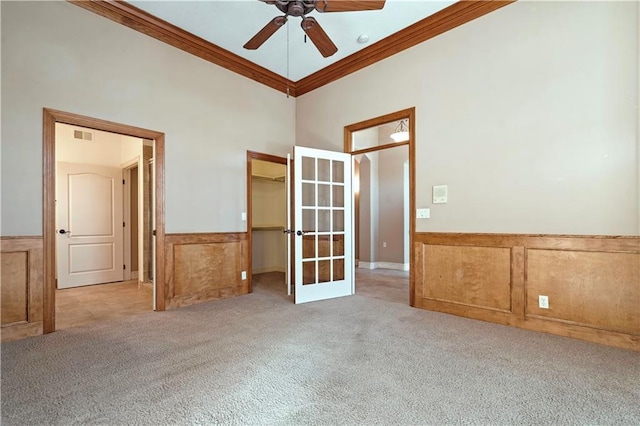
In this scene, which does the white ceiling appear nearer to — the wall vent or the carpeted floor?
the wall vent

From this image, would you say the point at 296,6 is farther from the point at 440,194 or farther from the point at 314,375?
the point at 314,375

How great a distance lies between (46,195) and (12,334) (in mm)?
1256

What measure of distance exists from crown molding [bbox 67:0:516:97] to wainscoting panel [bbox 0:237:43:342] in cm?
244

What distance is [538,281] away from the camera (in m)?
2.82

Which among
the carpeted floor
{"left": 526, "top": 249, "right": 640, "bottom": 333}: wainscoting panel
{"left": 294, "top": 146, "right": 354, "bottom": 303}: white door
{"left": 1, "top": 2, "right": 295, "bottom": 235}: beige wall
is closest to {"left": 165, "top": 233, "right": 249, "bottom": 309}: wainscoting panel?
{"left": 1, "top": 2, "right": 295, "bottom": 235}: beige wall

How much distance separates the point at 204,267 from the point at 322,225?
1670mm

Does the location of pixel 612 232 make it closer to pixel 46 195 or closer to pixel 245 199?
pixel 245 199

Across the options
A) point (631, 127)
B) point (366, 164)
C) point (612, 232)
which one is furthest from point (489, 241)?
point (366, 164)

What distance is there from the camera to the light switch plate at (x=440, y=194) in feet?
11.2

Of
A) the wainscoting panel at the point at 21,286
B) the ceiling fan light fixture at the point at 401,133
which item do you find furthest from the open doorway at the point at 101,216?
the ceiling fan light fixture at the point at 401,133

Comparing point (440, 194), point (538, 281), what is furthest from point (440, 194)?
point (538, 281)

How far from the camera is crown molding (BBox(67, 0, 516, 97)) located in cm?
313

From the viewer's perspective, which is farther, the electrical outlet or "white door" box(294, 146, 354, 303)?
"white door" box(294, 146, 354, 303)

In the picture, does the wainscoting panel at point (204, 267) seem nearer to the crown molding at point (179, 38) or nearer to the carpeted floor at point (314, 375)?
the carpeted floor at point (314, 375)
